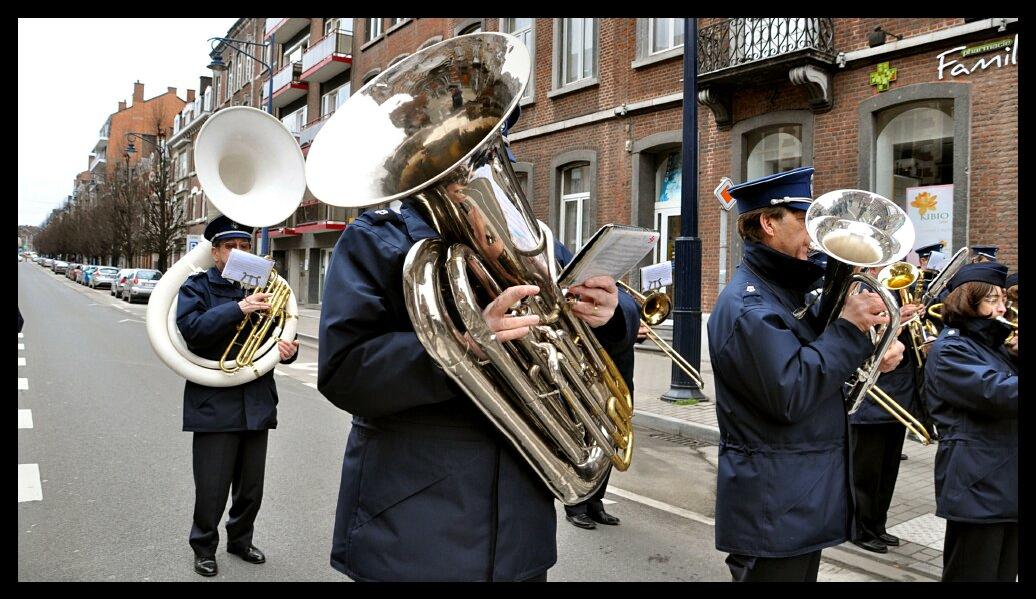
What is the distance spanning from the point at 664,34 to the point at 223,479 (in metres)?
12.7

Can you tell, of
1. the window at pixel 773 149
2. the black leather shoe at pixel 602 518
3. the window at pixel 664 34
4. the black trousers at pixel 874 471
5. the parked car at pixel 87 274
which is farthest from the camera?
the parked car at pixel 87 274

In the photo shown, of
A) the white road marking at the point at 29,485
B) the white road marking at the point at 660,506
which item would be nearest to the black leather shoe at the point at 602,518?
the white road marking at the point at 660,506

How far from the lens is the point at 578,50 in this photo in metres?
16.5

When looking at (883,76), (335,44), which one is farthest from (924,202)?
(335,44)

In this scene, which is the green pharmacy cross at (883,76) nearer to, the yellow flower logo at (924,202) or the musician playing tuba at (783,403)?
the yellow flower logo at (924,202)

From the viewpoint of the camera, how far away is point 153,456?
6.27 meters

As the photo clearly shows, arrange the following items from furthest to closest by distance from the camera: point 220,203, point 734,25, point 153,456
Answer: point 734,25 → point 153,456 → point 220,203

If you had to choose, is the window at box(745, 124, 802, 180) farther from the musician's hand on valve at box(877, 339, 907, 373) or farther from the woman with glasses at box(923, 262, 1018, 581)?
the musician's hand on valve at box(877, 339, 907, 373)

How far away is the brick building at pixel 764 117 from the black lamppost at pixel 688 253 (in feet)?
8.73

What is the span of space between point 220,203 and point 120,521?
209 centimetres

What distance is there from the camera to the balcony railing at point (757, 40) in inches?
439

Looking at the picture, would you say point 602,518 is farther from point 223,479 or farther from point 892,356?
point 892,356
